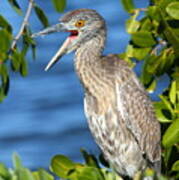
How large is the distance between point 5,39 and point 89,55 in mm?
883

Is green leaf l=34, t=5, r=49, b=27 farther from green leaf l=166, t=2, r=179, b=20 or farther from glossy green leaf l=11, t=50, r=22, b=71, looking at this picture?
green leaf l=166, t=2, r=179, b=20

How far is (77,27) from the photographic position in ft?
15.4

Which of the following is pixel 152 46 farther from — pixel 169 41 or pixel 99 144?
pixel 99 144

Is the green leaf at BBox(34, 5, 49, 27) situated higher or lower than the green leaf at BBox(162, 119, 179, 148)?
higher

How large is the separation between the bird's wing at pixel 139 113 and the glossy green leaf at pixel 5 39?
2.68 feet

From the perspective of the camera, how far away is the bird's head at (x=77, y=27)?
15.1 feet

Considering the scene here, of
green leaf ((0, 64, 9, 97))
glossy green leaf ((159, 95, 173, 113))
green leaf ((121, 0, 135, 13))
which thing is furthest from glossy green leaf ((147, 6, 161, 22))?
green leaf ((0, 64, 9, 97))

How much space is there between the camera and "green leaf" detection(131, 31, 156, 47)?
Result: 4291mm

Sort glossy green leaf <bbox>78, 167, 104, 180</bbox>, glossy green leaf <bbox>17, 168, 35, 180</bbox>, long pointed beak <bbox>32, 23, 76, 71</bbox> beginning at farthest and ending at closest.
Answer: long pointed beak <bbox>32, 23, 76, 71</bbox> → glossy green leaf <bbox>78, 167, 104, 180</bbox> → glossy green leaf <bbox>17, 168, 35, 180</bbox>

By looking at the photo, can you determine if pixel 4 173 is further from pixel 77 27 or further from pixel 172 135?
pixel 77 27

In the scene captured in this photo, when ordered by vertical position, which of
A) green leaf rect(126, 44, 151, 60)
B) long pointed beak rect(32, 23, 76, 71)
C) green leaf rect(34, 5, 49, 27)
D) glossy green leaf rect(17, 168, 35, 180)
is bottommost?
green leaf rect(126, 44, 151, 60)

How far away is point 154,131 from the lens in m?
4.64

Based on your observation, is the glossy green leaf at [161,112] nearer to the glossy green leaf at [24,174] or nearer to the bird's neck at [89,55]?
the bird's neck at [89,55]

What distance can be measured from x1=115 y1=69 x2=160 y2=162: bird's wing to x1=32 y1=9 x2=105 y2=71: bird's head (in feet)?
0.86
